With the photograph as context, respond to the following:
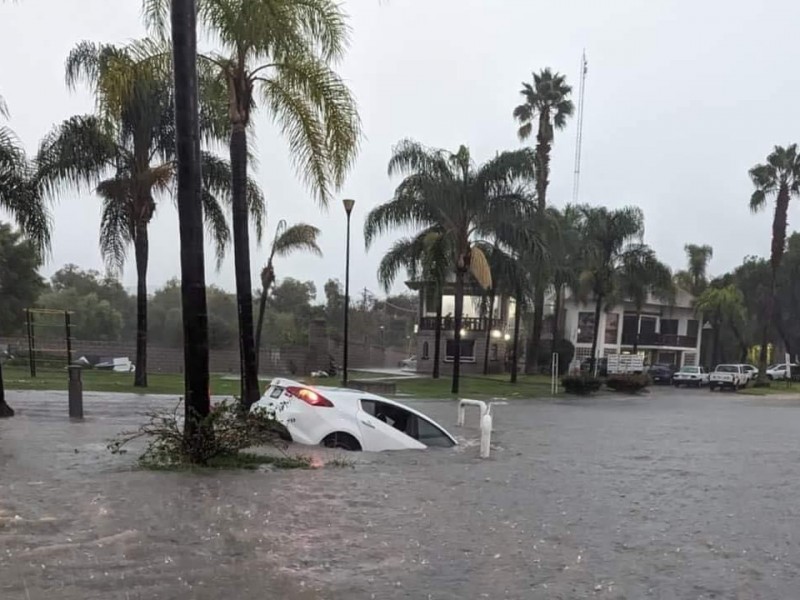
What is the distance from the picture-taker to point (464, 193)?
28250mm

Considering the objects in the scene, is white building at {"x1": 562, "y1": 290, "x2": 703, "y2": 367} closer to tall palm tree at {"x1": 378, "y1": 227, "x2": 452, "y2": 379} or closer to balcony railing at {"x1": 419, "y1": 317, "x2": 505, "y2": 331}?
balcony railing at {"x1": 419, "y1": 317, "x2": 505, "y2": 331}

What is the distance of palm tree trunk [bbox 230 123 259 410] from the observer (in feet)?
43.7

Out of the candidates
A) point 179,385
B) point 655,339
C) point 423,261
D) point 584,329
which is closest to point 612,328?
point 584,329

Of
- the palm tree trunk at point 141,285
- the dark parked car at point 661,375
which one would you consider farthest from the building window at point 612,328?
the palm tree trunk at point 141,285

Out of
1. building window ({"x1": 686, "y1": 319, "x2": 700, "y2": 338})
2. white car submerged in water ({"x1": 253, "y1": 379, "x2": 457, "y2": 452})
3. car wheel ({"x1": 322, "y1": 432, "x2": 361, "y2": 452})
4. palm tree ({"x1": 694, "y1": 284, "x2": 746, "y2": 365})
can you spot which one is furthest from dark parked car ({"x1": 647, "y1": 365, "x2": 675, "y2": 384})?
car wheel ({"x1": 322, "y1": 432, "x2": 361, "y2": 452})

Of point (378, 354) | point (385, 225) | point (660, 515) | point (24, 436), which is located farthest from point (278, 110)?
point (378, 354)

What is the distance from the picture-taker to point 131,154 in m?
22.2

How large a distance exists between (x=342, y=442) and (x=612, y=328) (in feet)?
180

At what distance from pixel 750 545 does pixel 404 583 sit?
3.43 m

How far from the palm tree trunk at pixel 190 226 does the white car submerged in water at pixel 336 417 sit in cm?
102

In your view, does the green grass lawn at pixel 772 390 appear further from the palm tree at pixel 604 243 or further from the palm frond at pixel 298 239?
the palm frond at pixel 298 239

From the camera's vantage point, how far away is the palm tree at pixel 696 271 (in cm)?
7019

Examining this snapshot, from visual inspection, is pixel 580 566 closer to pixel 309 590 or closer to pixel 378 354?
pixel 309 590

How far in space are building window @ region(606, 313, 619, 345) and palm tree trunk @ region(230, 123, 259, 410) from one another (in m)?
51.6
